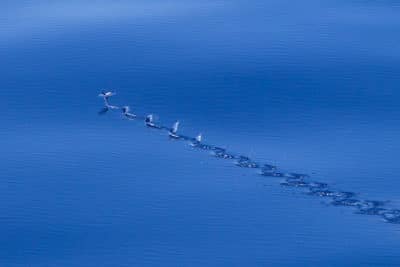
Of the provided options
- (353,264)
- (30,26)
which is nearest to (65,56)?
(30,26)

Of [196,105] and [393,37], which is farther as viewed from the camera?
[393,37]

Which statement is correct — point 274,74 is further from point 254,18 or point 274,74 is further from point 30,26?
point 30,26

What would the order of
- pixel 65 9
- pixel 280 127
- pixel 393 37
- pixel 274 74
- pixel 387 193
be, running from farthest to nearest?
pixel 65 9 < pixel 393 37 < pixel 274 74 < pixel 280 127 < pixel 387 193

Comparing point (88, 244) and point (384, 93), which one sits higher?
point (384, 93)

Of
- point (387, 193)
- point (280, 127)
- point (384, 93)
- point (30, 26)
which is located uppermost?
point (30, 26)

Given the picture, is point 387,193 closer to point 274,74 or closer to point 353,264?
point 353,264

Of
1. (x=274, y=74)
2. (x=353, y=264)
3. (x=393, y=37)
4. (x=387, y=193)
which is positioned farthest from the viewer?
(x=393, y=37)
